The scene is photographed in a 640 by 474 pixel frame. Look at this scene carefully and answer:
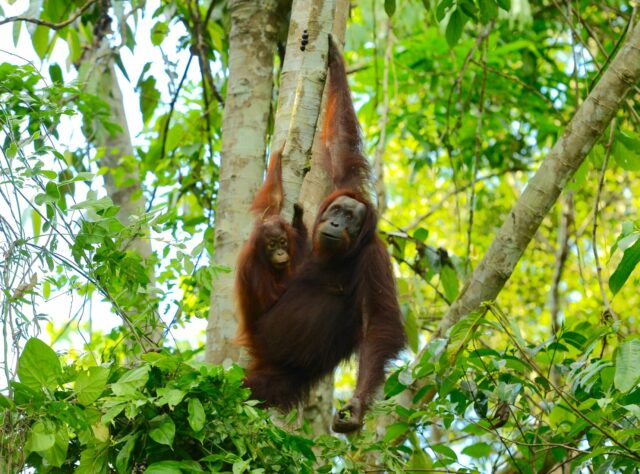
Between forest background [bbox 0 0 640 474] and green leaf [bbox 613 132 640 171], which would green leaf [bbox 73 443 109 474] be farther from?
green leaf [bbox 613 132 640 171]

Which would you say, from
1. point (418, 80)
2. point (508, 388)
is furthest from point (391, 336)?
point (418, 80)

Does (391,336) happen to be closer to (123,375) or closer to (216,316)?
(216,316)

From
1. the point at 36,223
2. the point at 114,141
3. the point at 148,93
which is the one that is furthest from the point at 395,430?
the point at 114,141

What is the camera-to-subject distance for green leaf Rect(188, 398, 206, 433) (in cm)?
276

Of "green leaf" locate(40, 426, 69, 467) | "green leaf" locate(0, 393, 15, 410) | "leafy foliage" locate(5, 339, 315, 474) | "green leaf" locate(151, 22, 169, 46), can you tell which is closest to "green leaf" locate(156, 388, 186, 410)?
"leafy foliage" locate(5, 339, 315, 474)

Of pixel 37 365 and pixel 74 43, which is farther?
pixel 74 43

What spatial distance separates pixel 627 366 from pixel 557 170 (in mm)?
1967

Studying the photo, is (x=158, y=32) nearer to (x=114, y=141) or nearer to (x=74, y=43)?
(x=74, y=43)

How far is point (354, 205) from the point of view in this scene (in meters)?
5.07

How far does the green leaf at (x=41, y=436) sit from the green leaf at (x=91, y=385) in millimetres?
148

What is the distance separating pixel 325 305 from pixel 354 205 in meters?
0.61

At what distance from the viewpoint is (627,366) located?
2812 millimetres

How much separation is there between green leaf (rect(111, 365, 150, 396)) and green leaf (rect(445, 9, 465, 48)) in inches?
119

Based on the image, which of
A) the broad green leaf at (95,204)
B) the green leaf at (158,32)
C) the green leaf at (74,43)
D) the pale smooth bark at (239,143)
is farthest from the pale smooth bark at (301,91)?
the green leaf at (74,43)
